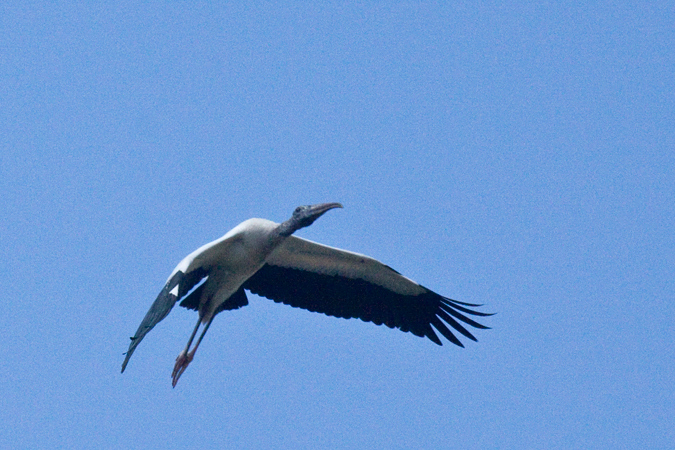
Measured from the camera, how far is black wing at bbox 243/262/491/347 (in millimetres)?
12281

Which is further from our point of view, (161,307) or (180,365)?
(180,365)

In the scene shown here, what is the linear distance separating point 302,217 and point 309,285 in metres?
1.19

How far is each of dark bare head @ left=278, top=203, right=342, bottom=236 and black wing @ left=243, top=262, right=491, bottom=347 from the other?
0.90 meters

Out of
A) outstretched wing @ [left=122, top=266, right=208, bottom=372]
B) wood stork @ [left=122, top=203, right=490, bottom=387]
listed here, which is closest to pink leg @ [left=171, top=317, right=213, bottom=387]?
wood stork @ [left=122, top=203, right=490, bottom=387]

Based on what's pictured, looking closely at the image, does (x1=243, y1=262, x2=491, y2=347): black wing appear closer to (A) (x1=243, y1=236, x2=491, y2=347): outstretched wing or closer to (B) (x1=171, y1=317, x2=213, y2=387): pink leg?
(A) (x1=243, y1=236, x2=491, y2=347): outstretched wing

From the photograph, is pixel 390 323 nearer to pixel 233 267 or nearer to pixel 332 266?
pixel 332 266

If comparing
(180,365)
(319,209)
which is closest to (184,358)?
(180,365)

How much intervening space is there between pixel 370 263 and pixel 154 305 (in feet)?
9.35

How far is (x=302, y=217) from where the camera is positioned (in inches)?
448

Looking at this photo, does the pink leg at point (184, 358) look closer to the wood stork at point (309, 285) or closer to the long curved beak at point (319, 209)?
the wood stork at point (309, 285)

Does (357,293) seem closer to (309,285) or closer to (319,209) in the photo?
(309,285)

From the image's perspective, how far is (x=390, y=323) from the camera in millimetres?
12367

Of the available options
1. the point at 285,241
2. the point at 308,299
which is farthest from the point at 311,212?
the point at 308,299

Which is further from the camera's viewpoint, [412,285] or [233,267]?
[412,285]
